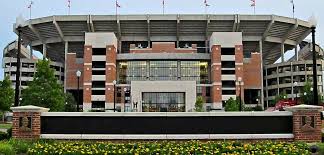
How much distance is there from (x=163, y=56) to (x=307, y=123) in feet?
302

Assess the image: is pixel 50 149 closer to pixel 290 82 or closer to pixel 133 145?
pixel 133 145

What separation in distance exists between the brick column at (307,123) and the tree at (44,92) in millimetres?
37594

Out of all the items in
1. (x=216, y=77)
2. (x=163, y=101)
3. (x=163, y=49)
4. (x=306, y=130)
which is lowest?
(x=306, y=130)

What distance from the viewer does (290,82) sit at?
124 m

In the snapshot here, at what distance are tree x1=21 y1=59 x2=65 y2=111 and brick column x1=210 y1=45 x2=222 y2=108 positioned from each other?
56.4m

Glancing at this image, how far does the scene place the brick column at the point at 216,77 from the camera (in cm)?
10538

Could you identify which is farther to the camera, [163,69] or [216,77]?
[163,69]

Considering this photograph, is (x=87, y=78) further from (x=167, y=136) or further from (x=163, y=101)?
(x=167, y=136)

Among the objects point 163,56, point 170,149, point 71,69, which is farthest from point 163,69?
point 170,149

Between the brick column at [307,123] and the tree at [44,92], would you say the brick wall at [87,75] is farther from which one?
the brick column at [307,123]

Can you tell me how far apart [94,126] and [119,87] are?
90063mm

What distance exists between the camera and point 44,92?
5312cm

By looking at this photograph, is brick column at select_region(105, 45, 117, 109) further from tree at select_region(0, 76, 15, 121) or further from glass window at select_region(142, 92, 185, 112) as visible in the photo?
tree at select_region(0, 76, 15, 121)

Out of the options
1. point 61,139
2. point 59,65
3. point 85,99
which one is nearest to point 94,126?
point 61,139
